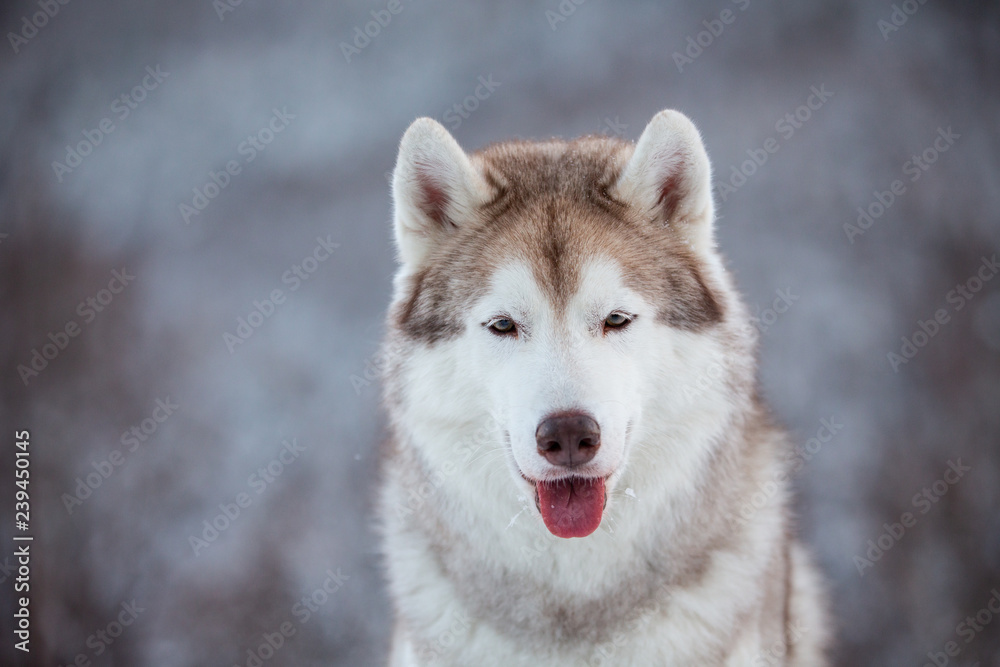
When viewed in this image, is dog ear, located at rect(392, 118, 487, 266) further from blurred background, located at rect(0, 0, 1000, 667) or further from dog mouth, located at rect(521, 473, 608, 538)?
blurred background, located at rect(0, 0, 1000, 667)

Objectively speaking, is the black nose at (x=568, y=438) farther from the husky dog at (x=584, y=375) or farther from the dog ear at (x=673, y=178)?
the dog ear at (x=673, y=178)

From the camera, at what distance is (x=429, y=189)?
2258mm

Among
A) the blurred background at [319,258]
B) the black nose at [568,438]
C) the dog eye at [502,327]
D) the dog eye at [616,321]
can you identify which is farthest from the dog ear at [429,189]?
the blurred background at [319,258]

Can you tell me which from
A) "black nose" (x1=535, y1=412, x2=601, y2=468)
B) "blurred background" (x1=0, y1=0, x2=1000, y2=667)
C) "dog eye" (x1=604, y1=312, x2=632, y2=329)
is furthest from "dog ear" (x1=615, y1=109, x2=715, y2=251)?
"blurred background" (x1=0, y1=0, x2=1000, y2=667)

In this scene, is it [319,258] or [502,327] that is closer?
[502,327]

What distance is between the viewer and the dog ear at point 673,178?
6.71ft

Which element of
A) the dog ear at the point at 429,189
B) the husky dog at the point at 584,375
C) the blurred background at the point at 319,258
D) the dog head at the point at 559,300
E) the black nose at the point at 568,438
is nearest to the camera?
the black nose at the point at 568,438

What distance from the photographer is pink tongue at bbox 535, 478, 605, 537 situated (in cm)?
192

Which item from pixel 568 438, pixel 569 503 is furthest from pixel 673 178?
pixel 569 503

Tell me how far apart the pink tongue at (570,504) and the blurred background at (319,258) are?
2.66 metres

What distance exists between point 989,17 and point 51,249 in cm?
599

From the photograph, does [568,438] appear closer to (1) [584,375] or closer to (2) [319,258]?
(1) [584,375]

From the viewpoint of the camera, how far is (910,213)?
15.0ft

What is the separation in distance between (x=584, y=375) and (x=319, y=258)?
350cm
